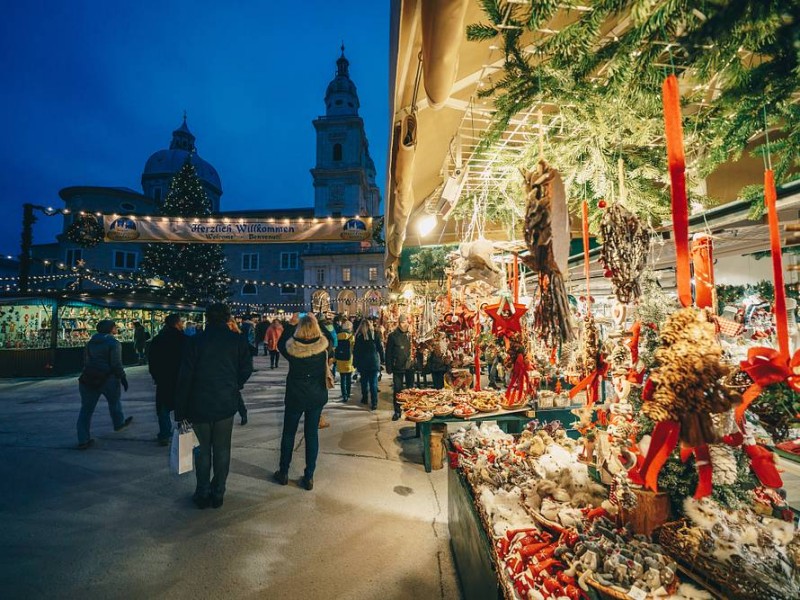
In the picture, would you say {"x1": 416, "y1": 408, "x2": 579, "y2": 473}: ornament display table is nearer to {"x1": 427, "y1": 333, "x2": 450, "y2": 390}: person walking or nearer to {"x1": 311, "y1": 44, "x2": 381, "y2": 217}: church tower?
{"x1": 427, "y1": 333, "x2": 450, "y2": 390}: person walking

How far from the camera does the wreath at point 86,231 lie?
9.04 metres

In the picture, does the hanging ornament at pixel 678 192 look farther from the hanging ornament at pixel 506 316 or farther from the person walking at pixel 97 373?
the person walking at pixel 97 373

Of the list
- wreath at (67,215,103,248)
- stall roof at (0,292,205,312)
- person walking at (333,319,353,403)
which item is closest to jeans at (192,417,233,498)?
person walking at (333,319,353,403)

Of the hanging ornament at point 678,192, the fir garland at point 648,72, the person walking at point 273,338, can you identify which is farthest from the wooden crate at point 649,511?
the person walking at point 273,338

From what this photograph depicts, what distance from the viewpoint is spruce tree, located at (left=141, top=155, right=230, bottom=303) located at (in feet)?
76.1

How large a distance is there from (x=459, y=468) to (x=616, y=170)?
8.26 ft

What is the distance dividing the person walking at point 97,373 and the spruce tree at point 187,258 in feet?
62.0

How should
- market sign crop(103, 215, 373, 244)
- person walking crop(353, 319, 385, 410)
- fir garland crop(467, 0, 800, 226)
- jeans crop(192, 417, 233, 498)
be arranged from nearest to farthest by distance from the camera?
fir garland crop(467, 0, 800, 226) < jeans crop(192, 417, 233, 498) < person walking crop(353, 319, 385, 410) < market sign crop(103, 215, 373, 244)

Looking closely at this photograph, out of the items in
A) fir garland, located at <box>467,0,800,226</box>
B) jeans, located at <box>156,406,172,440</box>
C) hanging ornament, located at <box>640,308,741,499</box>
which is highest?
fir garland, located at <box>467,0,800,226</box>

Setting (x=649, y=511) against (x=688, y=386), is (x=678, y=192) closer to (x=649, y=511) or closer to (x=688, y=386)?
(x=688, y=386)

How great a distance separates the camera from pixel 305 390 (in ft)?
14.5

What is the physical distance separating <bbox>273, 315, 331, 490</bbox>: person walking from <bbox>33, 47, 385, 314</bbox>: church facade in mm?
28176

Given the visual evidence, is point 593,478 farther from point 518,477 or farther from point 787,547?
point 787,547

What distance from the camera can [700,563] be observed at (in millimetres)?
1609
